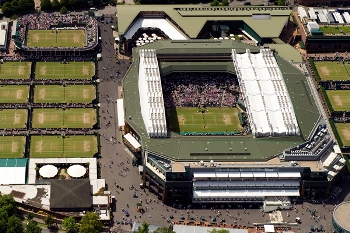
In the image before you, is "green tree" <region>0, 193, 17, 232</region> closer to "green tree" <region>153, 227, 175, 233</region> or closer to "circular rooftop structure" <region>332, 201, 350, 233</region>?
"green tree" <region>153, 227, 175, 233</region>

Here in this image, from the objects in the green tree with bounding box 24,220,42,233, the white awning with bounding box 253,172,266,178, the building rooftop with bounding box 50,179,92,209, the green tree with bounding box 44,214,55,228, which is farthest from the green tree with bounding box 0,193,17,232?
the white awning with bounding box 253,172,266,178

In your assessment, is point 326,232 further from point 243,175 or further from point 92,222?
point 92,222

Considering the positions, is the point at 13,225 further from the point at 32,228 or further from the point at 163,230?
→ the point at 163,230

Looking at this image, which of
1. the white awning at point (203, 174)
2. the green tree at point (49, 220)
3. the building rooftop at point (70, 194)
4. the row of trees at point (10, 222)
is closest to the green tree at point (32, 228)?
the row of trees at point (10, 222)

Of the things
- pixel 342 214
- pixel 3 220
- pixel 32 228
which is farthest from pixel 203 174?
pixel 3 220

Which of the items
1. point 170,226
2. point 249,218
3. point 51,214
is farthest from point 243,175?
point 51,214

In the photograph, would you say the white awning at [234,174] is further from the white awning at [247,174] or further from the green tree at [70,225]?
the green tree at [70,225]
